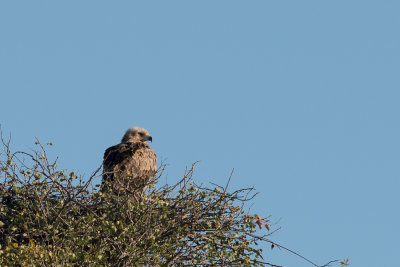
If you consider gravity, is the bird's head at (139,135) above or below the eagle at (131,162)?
above

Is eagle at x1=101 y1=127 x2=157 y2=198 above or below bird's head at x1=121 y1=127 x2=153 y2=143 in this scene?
below

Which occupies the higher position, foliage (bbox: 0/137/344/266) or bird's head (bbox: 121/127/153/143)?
bird's head (bbox: 121/127/153/143)

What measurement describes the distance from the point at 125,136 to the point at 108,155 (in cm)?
275

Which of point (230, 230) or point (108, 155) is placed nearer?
point (230, 230)

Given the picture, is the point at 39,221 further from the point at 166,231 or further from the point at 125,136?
the point at 125,136

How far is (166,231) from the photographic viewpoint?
1496cm

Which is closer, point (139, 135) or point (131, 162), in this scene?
point (131, 162)

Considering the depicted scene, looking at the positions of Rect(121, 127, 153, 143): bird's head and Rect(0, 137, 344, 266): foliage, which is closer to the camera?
Rect(0, 137, 344, 266): foliage

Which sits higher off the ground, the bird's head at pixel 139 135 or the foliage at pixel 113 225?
the bird's head at pixel 139 135

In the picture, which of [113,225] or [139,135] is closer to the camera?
[113,225]

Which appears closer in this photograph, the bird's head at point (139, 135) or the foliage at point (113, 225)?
the foliage at point (113, 225)

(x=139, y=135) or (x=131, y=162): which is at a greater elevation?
(x=139, y=135)

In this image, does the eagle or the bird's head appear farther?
the bird's head

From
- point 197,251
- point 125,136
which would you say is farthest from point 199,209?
point 125,136
